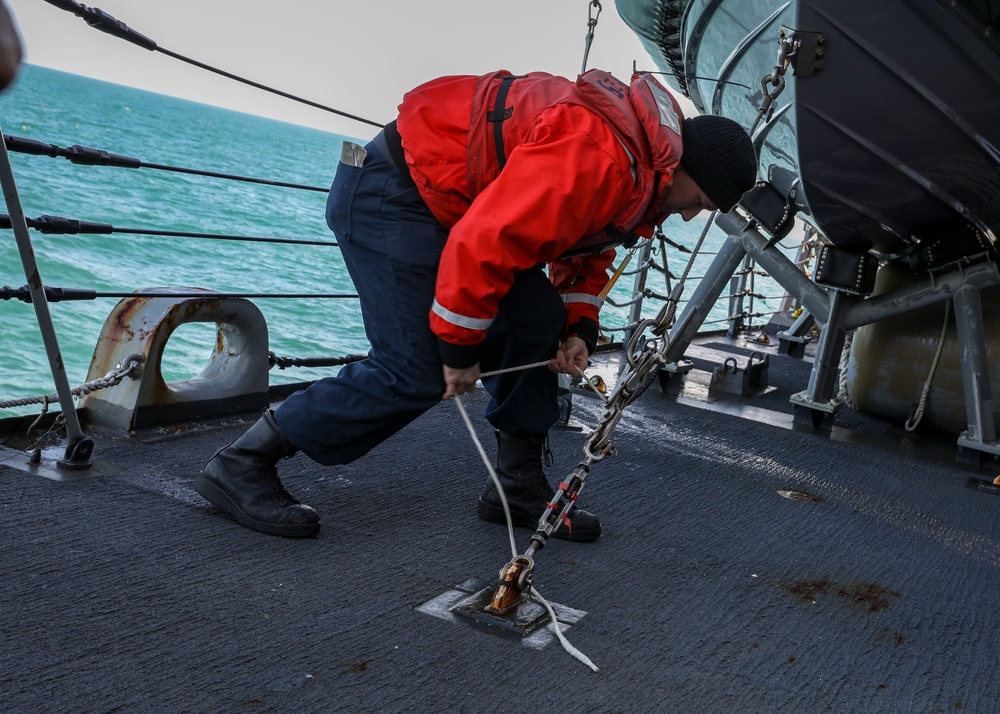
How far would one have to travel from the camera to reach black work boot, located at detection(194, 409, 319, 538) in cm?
194

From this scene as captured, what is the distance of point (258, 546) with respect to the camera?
6.16 ft

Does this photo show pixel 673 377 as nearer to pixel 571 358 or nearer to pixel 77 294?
pixel 571 358

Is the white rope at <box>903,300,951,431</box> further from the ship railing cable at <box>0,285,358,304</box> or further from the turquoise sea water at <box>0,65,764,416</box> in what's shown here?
the turquoise sea water at <box>0,65,764,416</box>

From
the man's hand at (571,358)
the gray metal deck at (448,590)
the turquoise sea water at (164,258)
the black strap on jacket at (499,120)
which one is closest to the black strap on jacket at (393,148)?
the black strap on jacket at (499,120)

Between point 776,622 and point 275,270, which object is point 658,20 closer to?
point 776,622

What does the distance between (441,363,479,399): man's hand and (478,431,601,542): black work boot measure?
0.41m

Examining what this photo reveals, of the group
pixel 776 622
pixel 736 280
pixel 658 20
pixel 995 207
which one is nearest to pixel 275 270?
pixel 736 280

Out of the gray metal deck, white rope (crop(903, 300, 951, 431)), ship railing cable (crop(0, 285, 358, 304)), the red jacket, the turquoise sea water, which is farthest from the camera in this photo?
the turquoise sea water

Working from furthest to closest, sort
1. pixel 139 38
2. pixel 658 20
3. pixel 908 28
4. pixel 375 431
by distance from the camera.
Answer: pixel 658 20, pixel 908 28, pixel 139 38, pixel 375 431

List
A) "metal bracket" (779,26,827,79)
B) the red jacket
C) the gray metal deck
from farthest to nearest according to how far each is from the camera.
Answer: "metal bracket" (779,26,827,79)
the red jacket
the gray metal deck

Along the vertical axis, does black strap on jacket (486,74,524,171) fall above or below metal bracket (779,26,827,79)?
below

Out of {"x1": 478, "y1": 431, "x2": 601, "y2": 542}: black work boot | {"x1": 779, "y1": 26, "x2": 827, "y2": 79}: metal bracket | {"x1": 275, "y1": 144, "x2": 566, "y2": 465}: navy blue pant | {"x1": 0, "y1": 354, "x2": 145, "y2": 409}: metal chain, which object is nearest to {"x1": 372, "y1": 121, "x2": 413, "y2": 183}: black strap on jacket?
{"x1": 275, "y1": 144, "x2": 566, "y2": 465}: navy blue pant

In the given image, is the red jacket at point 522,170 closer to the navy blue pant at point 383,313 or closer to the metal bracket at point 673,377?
the navy blue pant at point 383,313

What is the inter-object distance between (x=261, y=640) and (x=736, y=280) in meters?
6.07
